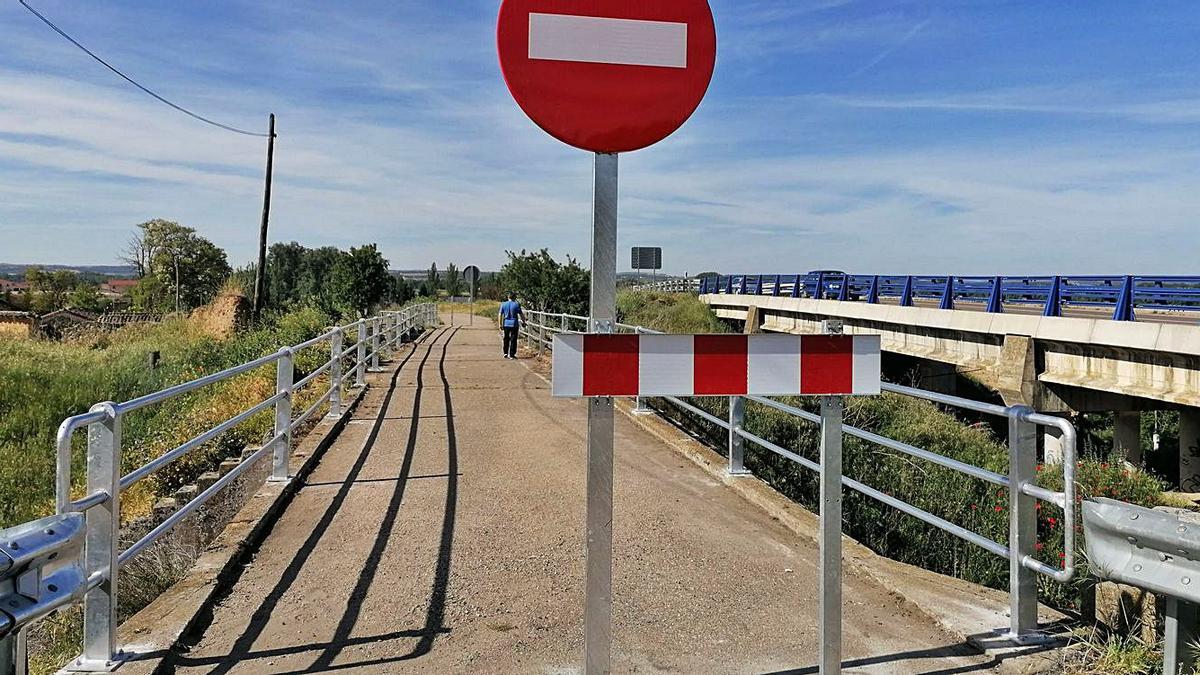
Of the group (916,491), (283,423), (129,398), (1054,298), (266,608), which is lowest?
(129,398)

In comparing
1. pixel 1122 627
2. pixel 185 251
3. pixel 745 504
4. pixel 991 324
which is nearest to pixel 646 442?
pixel 745 504

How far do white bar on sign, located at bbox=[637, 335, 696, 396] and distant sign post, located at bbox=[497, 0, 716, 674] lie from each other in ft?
0.54

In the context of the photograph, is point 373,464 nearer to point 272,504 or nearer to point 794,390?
point 272,504

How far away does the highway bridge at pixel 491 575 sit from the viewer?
3.23 m

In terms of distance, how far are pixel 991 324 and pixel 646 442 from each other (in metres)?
16.2

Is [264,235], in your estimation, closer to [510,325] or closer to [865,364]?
[510,325]

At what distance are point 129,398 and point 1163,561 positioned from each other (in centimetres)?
1794

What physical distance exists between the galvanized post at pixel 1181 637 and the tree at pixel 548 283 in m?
28.6

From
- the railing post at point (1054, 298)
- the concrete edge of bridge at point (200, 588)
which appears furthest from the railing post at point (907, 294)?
the concrete edge of bridge at point (200, 588)

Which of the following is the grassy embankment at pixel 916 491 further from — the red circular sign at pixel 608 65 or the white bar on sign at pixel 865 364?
the red circular sign at pixel 608 65

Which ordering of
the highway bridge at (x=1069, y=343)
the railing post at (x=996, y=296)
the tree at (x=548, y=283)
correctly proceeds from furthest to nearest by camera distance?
the tree at (x=548, y=283) → the railing post at (x=996, y=296) → the highway bridge at (x=1069, y=343)

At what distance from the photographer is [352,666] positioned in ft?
10.8

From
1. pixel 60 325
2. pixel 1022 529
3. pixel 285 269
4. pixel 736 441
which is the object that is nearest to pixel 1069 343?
pixel 736 441

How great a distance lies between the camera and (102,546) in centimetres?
322
